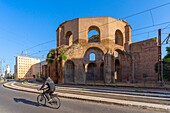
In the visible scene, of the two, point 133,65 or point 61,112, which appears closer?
point 61,112

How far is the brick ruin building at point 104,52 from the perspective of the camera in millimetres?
28094

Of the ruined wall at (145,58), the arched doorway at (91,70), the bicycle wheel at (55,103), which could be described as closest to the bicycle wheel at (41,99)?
the bicycle wheel at (55,103)

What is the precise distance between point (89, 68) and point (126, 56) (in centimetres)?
1355

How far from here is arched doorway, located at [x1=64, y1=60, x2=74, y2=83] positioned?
28.4 meters

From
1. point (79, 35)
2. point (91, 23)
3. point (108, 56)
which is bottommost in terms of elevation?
point (108, 56)

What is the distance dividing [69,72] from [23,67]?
7137cm

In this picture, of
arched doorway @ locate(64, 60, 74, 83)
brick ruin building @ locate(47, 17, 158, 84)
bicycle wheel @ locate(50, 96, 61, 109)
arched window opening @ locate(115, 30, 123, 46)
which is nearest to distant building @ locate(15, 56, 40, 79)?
brick ruin building @ locate(47, 17, 158, 84)

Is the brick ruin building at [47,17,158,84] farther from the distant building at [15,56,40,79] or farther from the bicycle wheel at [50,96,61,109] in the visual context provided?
the distant building at [15,56,40,79]

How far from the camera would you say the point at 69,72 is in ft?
96.0

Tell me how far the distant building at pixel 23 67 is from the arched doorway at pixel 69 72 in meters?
62.5

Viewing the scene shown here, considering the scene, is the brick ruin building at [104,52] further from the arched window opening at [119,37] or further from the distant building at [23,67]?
the distant building at [23,67]

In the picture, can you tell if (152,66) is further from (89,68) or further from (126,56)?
(89,68)

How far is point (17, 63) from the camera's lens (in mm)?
82500

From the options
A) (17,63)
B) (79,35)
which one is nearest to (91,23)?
(79,35)
